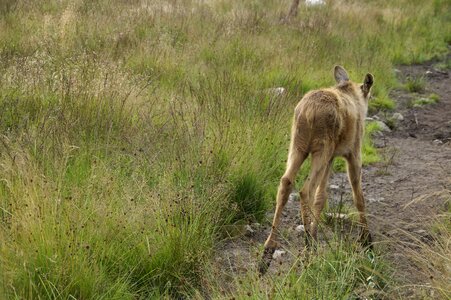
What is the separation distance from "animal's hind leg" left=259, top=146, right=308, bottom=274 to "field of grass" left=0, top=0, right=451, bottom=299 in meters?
0.42

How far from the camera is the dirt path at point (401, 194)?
424 cm

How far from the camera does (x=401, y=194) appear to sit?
20.0 feet

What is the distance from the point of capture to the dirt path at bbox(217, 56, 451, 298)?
4.24 meters

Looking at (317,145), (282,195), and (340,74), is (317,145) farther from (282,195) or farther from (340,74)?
(340,74)

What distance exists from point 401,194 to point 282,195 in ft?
7.67

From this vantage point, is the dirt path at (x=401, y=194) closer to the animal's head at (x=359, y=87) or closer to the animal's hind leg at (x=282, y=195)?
the animal's hind leg at (x=282, y=195)

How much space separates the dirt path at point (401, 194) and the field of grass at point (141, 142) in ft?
0.85

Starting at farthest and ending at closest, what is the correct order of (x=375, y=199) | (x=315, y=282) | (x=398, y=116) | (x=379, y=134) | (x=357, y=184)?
(x=398, y=116)
(x=379, y=134)
(x=375, y=199)
(x=357, y=184)
(x=315, y=282)

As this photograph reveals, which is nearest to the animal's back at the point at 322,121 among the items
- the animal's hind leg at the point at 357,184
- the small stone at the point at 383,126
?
the animal's hind leg at the point at 357,184

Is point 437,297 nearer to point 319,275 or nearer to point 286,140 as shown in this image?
point 319,275

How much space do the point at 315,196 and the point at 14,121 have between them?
9.40 feet

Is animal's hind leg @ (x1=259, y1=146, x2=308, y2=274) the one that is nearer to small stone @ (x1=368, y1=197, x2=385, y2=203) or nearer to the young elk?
the young elk

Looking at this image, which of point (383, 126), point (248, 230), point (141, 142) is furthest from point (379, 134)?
point (141, 142)

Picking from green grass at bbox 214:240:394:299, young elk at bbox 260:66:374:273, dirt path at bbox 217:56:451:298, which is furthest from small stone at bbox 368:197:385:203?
green grass at bbox 214:240:394:299
